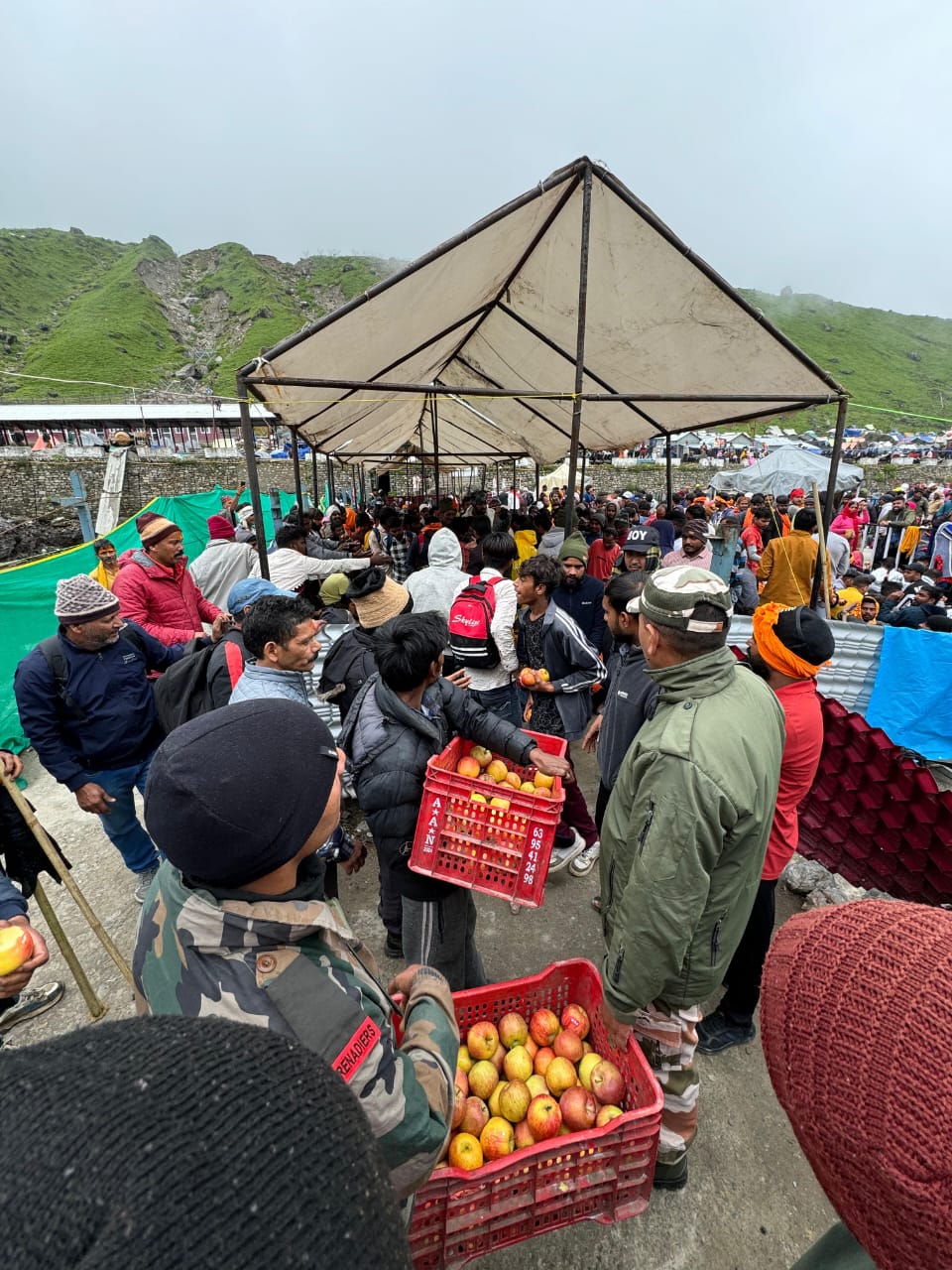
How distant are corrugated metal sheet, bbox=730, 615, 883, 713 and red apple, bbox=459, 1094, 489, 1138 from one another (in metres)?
4.69

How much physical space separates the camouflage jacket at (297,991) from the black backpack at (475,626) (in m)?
2.86

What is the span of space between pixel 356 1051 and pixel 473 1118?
1.19m

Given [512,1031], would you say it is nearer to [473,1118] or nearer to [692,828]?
[473,1118]

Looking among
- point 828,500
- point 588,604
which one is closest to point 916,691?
point 828,500

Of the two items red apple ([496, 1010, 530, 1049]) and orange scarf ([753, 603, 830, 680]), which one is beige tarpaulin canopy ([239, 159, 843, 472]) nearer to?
orange scarf ([753, 603, 830, 680])

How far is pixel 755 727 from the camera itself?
1.87 m

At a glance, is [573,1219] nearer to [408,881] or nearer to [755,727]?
[408,881]

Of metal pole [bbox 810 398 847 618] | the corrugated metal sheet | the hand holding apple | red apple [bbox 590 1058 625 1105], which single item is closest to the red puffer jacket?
the hand holding apple

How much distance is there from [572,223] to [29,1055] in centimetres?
611

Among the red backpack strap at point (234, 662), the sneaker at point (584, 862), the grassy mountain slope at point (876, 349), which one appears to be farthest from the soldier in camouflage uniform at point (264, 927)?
the grassy mountain slope at point (876, 349)

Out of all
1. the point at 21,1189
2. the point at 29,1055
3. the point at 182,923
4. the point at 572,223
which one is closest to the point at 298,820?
the point at 182,923

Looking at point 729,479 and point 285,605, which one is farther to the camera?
point 729,479

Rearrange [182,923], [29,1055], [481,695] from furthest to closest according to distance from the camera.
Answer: [481,695], [182,923], [29,1055]

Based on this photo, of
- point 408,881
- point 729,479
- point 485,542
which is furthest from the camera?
point 729,479
